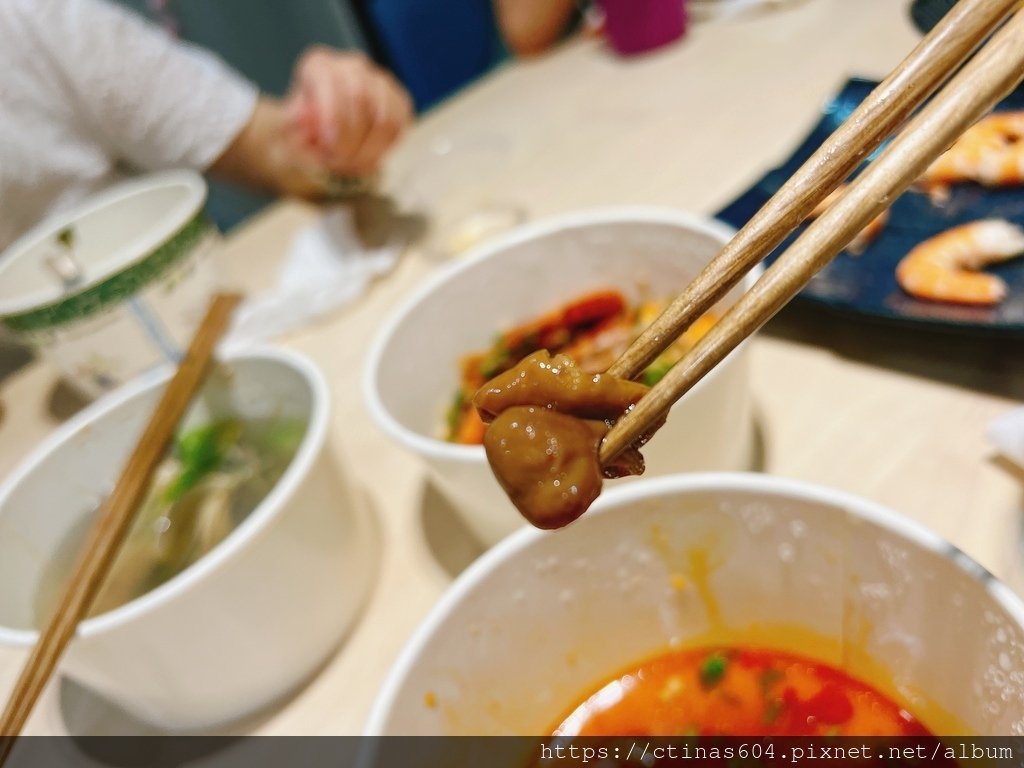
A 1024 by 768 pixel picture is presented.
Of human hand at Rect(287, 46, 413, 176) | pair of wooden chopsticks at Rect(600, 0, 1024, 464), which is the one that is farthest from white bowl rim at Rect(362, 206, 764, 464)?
human hand at Rect(287, 46, 413, 176)

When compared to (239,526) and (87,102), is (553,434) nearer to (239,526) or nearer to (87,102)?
(239,526)

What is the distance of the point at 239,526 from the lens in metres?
0.84

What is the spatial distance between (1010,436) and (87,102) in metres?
1.89

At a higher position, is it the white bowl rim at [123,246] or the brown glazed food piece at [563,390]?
the brown glazed food piece at [563,390]

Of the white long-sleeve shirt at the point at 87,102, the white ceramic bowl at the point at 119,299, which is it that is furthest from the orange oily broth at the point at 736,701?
the white long-sleeve shirt at the point at 87,102

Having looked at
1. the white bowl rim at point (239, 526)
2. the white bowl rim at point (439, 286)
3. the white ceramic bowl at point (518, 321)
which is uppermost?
the white bowl rim at point (239, 526)

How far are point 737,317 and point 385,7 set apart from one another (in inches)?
132

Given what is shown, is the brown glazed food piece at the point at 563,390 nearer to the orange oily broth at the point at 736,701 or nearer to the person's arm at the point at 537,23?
the orange oily broth at the point at 736,701

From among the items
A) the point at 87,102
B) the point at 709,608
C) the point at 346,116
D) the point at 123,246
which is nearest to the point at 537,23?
the point at 346,116

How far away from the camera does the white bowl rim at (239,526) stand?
27.1 inches

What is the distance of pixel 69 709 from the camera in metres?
0.88

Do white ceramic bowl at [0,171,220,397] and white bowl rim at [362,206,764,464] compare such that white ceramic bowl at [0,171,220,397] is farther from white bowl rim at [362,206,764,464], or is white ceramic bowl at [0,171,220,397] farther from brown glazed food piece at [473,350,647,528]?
brown glazed food piece at [473,350,647,528]

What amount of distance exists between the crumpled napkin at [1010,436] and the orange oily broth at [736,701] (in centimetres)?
25

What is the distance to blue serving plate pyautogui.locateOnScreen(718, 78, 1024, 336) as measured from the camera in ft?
2.70
